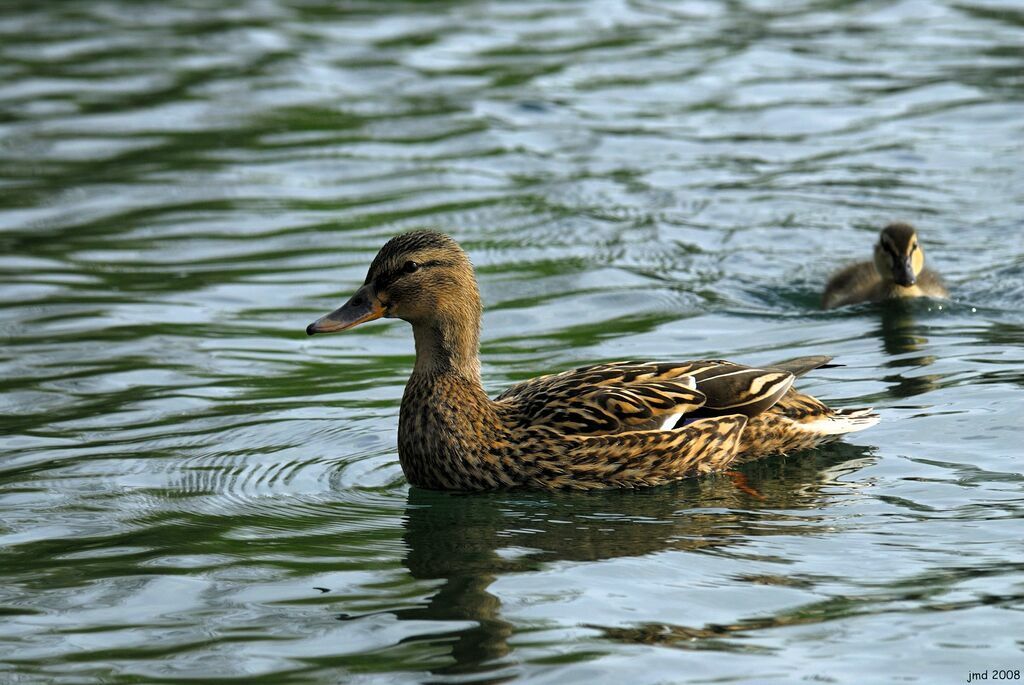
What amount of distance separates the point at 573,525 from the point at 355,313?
1.70 m

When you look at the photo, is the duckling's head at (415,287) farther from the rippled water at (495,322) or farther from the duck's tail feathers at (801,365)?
the duck's tail feathers at (801,365)

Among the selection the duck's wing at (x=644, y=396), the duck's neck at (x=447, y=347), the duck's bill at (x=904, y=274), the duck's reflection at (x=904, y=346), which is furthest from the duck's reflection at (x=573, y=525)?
the duck's bill at (x=904, y=274)

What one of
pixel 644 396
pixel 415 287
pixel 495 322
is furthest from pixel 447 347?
pixel 495 322

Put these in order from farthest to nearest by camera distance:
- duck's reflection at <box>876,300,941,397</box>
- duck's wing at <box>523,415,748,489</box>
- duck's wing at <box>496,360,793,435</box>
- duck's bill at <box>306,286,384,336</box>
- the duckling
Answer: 1. the duckling
2. duck's reflection at <box>876,300,941,397</box>
3. duck's bill at <box>306,286,384,336</box>
4. duck's wing at <box>496,360,793,435</box>
5. duck's wing at <box>523,415,748,489</box>

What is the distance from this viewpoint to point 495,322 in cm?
1172

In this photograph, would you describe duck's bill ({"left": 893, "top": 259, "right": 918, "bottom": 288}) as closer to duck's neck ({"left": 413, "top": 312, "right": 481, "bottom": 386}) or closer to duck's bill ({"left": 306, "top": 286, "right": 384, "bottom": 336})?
duck's neck ({"left": 413, "top": 312, "right": 481, "bottom": 386})

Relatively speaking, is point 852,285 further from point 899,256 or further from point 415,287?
point 415,287

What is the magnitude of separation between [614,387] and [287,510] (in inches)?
68.3

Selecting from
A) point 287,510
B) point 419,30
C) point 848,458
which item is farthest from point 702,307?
point 419,30

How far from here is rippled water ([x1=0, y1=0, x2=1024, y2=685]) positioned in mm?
6469

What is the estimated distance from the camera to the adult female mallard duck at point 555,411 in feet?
27.1

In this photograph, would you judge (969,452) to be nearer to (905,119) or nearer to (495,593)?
(495,593)

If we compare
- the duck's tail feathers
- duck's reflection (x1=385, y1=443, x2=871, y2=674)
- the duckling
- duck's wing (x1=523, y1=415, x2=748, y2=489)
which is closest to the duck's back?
the duckling

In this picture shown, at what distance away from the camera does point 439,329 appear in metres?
8.70
